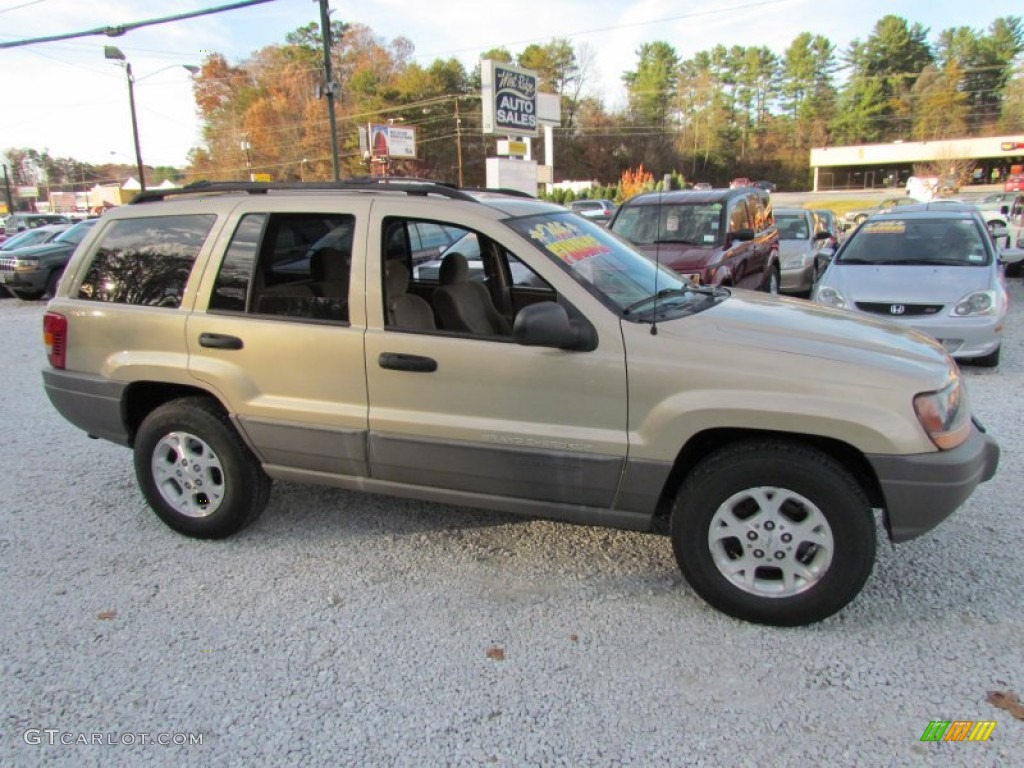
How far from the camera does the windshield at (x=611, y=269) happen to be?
3.16 m

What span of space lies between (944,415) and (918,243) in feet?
20.2

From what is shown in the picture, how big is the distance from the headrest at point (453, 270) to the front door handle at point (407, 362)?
3.03 ft

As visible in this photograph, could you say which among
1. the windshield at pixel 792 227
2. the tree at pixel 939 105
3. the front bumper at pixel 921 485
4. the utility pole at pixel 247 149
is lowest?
the front bumper at pixel 921 485

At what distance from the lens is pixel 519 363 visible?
3.04 metres

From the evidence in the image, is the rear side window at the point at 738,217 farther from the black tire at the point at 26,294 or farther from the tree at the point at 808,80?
the tree at the point at 808,80

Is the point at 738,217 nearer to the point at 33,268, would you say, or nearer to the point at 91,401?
the point at 91,401

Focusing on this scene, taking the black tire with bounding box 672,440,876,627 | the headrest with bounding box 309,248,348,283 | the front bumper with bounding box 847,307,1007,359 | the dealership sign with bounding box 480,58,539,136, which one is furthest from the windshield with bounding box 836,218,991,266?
the dealership sign with bounding box 480,58,539,136

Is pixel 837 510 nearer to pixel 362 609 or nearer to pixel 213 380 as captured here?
pixel 362 609

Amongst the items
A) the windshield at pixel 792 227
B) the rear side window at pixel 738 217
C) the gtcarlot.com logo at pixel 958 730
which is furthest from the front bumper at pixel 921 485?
the windshield at pixel 792 227

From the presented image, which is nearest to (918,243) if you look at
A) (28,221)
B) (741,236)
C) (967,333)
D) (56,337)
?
(967,333)

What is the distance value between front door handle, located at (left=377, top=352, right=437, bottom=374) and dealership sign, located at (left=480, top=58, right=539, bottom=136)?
26.4 meters

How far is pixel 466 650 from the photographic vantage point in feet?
9.36

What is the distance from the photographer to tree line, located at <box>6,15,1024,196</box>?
246 feet

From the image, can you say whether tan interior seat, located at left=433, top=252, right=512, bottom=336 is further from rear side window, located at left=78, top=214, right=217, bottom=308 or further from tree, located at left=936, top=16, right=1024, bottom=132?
tree, located at left=936, top=16, right=1024, bottom=132
